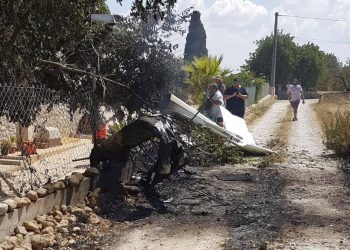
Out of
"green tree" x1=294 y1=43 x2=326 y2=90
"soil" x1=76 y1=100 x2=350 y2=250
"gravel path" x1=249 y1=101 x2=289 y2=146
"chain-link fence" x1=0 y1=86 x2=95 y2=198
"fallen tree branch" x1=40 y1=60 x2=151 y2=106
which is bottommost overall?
"soil" x1=76 y1=100 x2=350 y2=250

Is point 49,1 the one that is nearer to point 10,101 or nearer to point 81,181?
point 10,101

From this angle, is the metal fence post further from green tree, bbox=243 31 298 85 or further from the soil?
green tree, bbox=243 31 298 85

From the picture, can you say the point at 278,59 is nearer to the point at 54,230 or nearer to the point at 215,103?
the point at 215,103

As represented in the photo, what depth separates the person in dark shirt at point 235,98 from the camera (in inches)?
553

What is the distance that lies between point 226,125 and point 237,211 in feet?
16.4

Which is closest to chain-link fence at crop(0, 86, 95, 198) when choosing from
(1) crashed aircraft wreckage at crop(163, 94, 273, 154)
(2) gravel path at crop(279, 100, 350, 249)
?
(1) crashed aircraft wreckage at crop(163, 94, 273, 154)

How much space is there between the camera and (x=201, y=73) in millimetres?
18703

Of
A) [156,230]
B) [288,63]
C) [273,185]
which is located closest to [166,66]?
[273,185]

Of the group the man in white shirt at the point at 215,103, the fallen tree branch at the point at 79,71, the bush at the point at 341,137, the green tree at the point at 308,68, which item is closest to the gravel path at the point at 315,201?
the bush at the point at 341,137

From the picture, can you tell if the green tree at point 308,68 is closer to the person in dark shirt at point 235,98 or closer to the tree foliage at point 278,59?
the tree foliage at point 278,59

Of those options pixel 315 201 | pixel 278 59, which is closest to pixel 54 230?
pixel 315 201

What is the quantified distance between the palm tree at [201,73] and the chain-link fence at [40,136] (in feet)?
22.4

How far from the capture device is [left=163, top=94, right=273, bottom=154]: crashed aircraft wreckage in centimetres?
921

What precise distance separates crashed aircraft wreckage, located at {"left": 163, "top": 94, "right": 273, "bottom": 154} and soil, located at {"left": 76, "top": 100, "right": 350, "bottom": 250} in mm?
867
